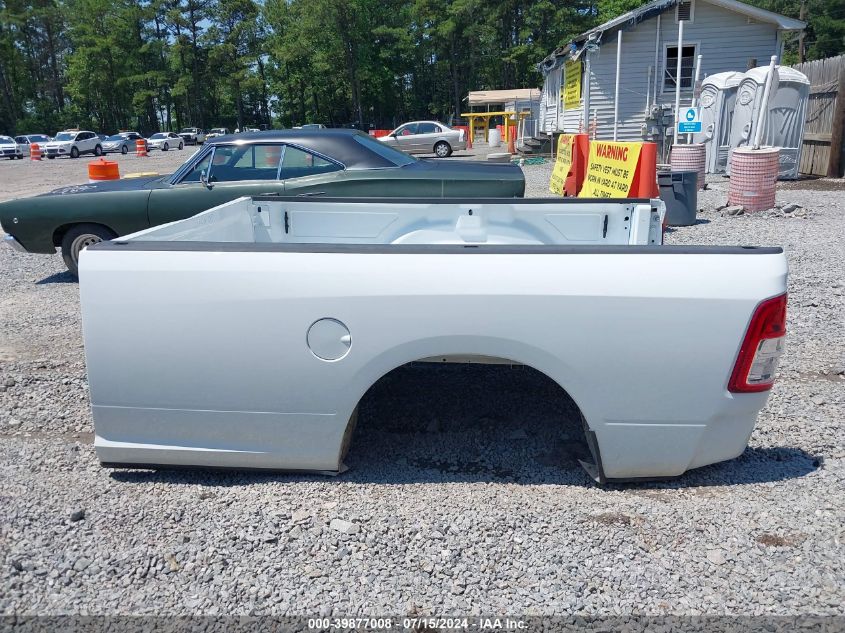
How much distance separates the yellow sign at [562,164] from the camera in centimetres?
1226

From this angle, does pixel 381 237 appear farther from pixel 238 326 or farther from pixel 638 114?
pixel 638 114

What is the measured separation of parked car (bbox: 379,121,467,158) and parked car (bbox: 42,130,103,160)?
2240 cm

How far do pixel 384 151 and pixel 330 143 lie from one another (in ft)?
2.05

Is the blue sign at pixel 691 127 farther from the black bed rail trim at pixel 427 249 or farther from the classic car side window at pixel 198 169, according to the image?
the black bed rail trim at pixel 427 249

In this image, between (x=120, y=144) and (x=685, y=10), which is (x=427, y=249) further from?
(x=120, y=144)

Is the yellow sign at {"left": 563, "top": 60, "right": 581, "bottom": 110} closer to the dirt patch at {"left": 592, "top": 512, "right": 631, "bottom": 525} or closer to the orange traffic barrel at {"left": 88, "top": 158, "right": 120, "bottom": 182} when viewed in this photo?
the orange traffic barrel at {"left": 88, "top": 158, "right": 120, "bottom": 182}

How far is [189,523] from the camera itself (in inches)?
117

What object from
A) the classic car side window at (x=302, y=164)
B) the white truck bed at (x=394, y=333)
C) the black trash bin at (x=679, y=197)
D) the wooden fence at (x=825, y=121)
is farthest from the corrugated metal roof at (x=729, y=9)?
the white truck bed at (x=394, y=333)

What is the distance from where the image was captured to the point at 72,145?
133 feet

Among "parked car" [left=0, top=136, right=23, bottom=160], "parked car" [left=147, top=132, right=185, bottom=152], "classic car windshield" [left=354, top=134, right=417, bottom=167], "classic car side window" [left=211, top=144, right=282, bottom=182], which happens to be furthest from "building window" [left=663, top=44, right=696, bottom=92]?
"parked car" [left=147, top=132, right=185, bottom=152]

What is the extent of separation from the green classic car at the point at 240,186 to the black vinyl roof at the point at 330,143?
1 cm

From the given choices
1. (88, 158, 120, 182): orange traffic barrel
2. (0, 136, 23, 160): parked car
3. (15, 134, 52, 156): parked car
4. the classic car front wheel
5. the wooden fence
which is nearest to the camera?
the classic car front wheel

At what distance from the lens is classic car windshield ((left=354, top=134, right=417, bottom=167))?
7.67m

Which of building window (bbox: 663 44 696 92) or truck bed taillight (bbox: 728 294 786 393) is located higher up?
building window (bbox: 663 44 696 92)
